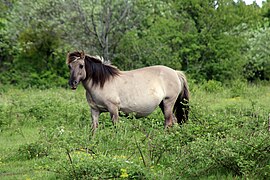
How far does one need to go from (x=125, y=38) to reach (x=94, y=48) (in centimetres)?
174

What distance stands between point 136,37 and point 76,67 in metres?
16.8

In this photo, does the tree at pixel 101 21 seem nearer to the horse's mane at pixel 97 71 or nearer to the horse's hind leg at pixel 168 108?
the horse's hind leg at pixel 168 108

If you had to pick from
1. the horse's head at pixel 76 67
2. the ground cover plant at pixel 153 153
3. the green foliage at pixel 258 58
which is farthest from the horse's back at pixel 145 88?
the green foliage at pixel 258 58

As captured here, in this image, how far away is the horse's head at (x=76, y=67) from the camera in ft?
30.7

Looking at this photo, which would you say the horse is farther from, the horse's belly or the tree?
the tree

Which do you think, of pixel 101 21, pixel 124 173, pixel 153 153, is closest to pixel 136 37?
pixel 101 21

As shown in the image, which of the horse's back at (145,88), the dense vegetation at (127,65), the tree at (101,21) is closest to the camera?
the dense vegetation at (127,65)

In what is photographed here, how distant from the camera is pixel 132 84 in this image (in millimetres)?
9961

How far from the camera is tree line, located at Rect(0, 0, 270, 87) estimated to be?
24359 mm

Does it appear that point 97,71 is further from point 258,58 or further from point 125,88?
point 258,58

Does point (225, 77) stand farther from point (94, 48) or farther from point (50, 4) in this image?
point (50, 4)

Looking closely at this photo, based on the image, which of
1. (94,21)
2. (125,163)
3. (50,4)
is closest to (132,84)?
(125,163)

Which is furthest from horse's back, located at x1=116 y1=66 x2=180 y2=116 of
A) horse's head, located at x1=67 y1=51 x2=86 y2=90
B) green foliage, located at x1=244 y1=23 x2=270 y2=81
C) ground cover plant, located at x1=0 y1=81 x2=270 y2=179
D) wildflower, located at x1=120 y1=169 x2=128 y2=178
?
green foliage, located at x1=244 y1=23 x2=270 y2=81

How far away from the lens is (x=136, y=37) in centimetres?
2597
